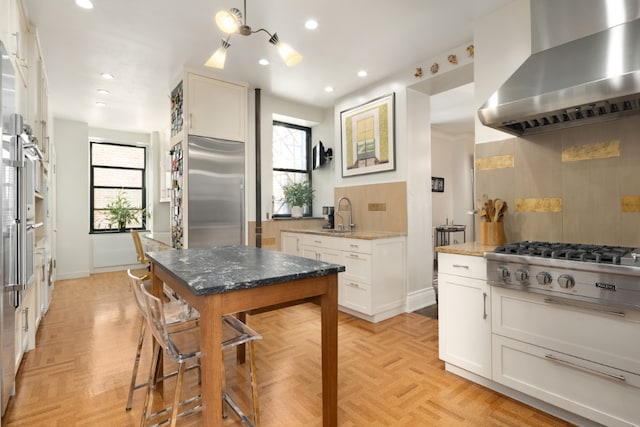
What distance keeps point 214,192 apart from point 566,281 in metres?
3.31

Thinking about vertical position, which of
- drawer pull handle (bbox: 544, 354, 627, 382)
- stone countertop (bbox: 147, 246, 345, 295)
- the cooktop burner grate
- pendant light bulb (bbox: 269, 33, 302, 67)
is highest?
pendant light bulb (bbox: 269, 33, 302, 67)

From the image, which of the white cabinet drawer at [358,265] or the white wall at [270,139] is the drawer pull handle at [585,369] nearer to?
the white cabinet drawer at [358,265]

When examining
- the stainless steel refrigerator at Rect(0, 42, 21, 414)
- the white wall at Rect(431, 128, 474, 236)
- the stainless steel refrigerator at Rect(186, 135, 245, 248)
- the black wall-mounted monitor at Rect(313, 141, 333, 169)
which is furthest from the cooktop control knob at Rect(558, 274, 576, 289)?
the white wall at Rect(431, 128, 474, 236)

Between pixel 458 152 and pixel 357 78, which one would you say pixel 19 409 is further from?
pixel 458 152

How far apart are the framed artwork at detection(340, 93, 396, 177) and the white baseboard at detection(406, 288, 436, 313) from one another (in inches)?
58.4

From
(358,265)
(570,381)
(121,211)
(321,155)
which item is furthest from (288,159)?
(570,381)

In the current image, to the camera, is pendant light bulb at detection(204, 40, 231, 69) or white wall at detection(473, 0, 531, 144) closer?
pendant light bulb at detection(204, 40, 231, 69)

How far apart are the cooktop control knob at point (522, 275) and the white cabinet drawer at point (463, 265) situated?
0.22 meters

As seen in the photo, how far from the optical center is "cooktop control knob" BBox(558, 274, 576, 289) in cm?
160

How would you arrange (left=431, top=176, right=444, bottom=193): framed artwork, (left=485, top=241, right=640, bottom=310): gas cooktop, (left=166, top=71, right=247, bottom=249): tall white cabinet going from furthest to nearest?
(left=431, top=176, right=444, bottom=193): framed artwork → (left=166, top=71, right=247, bottom=249): tall white cabinet → (left=485, top=241, right=640, bottom=310): gas cooktop

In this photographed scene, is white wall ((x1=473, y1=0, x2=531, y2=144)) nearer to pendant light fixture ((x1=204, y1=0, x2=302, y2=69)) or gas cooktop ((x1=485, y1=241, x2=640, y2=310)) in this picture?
gas cooktop ((x1=485, y1=241, x2=640, y2=310))

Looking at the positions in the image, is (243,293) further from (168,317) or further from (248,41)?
(248,41)

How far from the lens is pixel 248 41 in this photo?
2979 millimetres

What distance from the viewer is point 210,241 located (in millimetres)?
3699
